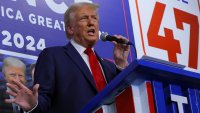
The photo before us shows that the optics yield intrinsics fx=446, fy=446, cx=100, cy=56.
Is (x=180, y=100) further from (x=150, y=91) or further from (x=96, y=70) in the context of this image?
(x=96, y=70)

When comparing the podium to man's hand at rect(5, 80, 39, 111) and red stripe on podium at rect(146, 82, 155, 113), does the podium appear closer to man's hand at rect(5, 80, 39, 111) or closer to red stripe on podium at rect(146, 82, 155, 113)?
red stripe on podium at rect(146, 82, 155, 113)

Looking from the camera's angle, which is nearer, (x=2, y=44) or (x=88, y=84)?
(x=88, y=84)

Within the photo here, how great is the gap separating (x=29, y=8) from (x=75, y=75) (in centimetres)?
58

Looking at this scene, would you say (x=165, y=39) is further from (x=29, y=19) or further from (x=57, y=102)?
(x=57, y=102)

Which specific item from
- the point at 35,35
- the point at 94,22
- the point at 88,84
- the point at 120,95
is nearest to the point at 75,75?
the point at 88,84

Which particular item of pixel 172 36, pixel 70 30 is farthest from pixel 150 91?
pixel 172 36

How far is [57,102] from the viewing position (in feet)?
5.10

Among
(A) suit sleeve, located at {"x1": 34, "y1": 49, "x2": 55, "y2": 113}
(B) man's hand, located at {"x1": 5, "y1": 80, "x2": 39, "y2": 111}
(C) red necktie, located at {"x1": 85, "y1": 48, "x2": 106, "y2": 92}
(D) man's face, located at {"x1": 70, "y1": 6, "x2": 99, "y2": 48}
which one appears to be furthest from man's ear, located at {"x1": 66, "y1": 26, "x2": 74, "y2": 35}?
(B) man's hand, located at {"x1": 5, "y1": 80, "x2": 39, "y2": 111}

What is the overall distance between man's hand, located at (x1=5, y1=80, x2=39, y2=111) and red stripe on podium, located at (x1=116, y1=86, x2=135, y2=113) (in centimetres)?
30

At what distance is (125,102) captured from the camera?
97 cm

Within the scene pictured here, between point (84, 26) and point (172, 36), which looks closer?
point (84, 26)

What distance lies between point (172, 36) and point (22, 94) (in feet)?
5.86

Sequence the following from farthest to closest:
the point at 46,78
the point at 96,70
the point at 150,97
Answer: the point at 96,70 → the point at 46,78 → the point at 150,97

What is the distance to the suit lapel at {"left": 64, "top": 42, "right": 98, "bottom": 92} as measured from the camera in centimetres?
159
